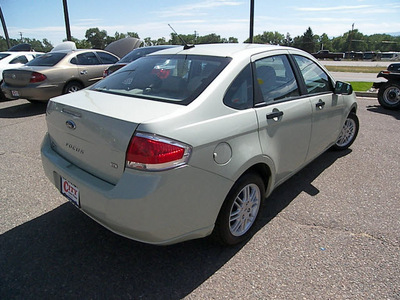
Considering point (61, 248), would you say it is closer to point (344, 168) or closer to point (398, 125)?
point (344, 168)

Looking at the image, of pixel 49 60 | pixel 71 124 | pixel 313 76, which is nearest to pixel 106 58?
pixel 49 60

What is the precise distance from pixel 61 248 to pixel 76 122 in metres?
1.10

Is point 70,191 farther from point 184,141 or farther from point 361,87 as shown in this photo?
point 361,87

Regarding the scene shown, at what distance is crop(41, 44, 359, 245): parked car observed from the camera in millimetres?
1830

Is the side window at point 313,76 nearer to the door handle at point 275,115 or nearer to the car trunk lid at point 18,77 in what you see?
the door handle at point 275,115

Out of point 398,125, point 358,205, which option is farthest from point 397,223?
point 398,125

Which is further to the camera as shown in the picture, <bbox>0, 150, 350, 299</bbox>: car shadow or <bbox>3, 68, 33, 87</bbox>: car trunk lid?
<bbox>3, 68, 33, 87</bbox>: car trunk lid

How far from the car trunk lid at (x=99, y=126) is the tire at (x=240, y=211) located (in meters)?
0.83

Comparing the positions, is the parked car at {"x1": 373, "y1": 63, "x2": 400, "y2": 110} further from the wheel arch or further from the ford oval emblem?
the ford oval emblem

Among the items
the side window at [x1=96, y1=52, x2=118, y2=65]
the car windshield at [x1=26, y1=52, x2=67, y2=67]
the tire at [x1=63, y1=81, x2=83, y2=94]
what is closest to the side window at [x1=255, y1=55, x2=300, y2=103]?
the tire at [x1=63, y1=81, x2=83, y2=94]

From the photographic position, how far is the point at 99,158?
206cm

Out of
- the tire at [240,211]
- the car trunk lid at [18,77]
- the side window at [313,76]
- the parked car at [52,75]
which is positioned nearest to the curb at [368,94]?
the side window at [313,76]

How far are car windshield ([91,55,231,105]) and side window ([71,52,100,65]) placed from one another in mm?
6167

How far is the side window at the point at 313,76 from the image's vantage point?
323cm
